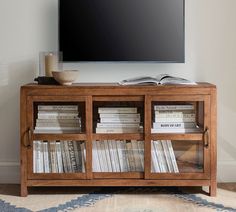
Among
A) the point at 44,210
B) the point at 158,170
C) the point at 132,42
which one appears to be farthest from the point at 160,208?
the point at 132,42

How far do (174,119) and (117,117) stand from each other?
36cm

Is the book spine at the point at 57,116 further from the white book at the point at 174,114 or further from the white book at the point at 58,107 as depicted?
the white book at the point at 174,114

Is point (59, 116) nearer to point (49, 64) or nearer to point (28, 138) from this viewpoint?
point (28, 138)

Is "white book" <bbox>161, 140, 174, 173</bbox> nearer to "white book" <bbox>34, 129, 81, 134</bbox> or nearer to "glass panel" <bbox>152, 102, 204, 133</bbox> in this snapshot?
"glass panel" <bbox>152, 102, 204, 133</bbox>

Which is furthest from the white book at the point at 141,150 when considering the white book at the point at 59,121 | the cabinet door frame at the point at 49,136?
the white book at the point at 59,121

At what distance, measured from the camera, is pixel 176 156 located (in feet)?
10.2

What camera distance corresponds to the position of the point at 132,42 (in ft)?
10.9

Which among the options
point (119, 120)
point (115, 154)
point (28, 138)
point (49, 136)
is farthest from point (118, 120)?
point (28, 138)

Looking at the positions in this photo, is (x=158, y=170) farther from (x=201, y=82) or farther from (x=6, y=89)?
(x=6, y=89)

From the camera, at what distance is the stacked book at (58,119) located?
122 inches

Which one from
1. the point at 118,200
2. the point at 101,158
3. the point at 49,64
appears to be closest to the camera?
the point at 118,200

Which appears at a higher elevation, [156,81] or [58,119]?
[156,81]

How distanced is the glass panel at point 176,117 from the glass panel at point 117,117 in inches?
4.0

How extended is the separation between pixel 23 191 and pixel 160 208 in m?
0.89
